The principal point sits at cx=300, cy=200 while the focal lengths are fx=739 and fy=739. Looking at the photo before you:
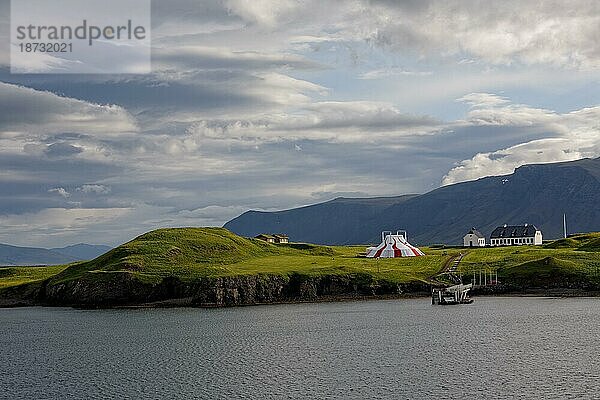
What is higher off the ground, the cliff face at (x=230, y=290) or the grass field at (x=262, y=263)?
the grass field at (x=262, y=263)

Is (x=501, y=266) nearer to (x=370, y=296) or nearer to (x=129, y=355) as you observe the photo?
(x=370, y=296)

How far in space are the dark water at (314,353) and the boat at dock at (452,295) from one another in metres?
6.74

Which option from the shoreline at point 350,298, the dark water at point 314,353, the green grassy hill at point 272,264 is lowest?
the dark water at point 314,353

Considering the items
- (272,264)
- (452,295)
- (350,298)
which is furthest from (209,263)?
(452,295)

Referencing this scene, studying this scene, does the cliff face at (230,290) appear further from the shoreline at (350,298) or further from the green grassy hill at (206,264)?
the green grassy hill at (206,264)

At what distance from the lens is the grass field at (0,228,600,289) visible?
163 metres

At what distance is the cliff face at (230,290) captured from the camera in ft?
509

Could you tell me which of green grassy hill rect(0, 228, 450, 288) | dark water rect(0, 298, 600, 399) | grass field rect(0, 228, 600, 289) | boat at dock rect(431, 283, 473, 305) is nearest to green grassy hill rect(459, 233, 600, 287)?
grass field rect(0, 228, 600, 289)

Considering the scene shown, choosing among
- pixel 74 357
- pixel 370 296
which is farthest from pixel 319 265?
pixel 74 357

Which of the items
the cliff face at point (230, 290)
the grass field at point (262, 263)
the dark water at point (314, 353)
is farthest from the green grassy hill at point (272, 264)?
the dark water at point (314, 353)

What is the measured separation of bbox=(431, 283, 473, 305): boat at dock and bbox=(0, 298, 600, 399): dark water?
22.1 feet

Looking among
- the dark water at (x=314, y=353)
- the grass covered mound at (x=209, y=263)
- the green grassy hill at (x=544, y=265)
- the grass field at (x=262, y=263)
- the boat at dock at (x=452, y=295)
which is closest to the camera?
the dark water at (x=314, y=353)

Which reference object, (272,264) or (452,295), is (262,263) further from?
(452,295)

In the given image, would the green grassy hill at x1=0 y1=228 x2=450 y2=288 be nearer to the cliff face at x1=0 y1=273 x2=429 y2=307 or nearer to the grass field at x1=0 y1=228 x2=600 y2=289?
the grass field at x1=0 y1=228 x2=600 y2=289
